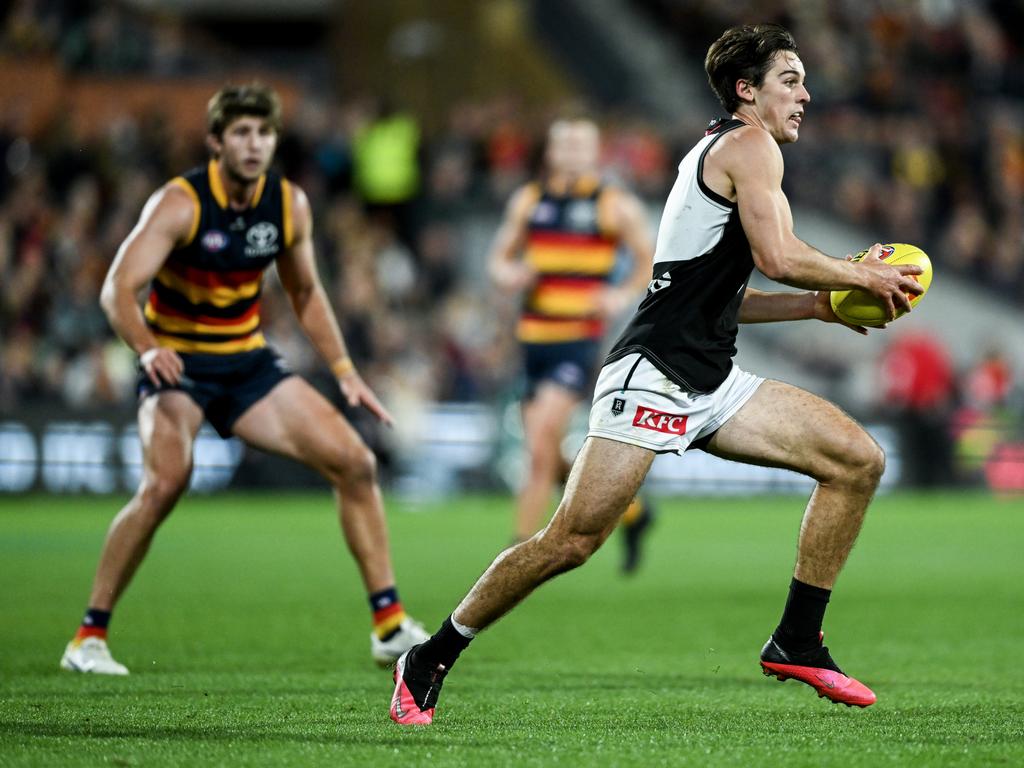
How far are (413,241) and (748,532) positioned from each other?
8138mm

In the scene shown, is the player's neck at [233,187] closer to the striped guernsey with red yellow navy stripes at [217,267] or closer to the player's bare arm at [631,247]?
the striped guernsey with red yellow navy stripes at [217,267]

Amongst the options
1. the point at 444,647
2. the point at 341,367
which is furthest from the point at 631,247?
the point at 444,647

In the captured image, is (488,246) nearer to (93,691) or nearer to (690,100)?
(690,100)

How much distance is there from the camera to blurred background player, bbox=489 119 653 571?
1112 cm

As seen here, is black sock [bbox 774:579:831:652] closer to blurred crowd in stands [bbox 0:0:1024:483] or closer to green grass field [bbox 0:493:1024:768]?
green grass field [bbox 0:493:1024:768]

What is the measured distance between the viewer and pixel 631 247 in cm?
1138

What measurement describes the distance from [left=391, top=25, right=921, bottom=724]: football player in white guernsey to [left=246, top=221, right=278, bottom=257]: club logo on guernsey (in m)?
2.29

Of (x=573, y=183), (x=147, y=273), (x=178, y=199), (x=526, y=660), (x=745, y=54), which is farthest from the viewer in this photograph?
(x=573, y=183)

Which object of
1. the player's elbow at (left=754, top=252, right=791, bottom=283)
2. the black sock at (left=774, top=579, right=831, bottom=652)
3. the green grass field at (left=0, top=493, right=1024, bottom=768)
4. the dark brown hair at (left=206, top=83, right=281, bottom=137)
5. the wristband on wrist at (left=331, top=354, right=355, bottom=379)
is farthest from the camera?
the wristband on wrist at (left=331, top=354, right=355, bottom=379)

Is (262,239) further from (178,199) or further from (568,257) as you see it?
(568,257)

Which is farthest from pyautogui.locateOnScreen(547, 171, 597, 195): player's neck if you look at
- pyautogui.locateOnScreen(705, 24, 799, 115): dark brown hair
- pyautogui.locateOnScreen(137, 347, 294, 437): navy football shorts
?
pyautogui.locateOnScreen(705, 24, 799, 115): dark brown hair

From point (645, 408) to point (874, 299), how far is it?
0.95 meters

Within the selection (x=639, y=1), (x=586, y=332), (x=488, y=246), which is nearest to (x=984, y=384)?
(x=488, y=246)

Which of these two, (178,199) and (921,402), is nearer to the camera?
(178,199)
